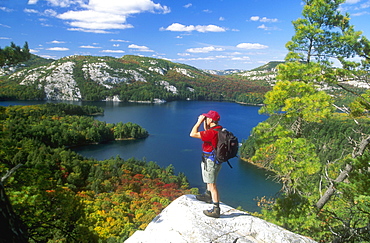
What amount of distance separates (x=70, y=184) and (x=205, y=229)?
92.0 feet

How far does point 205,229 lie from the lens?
5109mm

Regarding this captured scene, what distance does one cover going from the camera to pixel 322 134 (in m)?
61.0

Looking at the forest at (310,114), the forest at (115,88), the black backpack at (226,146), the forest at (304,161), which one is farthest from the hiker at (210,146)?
the forest at (115,88)

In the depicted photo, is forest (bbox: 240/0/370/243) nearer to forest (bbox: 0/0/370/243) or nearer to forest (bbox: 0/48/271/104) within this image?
forest (bbox: 0/0/370/243)

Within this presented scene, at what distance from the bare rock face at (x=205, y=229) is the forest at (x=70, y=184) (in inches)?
65.7

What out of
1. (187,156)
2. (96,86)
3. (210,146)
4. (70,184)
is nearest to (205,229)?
(210,146)

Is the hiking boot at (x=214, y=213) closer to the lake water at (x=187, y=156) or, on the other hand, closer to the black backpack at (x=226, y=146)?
the black backpack at (x=226, y=146)

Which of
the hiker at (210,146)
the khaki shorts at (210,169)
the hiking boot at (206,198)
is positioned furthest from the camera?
the hiking boot at (206,198)

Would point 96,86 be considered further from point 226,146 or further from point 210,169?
point 226,146

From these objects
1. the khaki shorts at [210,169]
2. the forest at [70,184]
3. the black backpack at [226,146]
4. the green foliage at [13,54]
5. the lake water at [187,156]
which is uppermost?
the green foliage at [13,54]

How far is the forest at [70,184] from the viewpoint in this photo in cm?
462

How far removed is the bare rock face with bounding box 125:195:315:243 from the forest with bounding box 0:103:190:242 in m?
1.67

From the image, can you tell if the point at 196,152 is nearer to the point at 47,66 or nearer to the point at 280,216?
the point at 280,216

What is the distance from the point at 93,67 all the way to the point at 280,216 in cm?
19899
